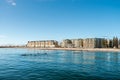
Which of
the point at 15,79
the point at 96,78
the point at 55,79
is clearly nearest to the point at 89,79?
the point at 96,78

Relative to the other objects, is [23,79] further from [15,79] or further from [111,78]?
[111,78]

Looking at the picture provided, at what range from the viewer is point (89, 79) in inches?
1220

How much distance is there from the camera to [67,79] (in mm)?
30984

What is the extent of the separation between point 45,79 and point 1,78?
25.3 feet

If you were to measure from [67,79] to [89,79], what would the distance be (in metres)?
3.72

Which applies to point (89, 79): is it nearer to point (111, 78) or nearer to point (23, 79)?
point (111, 78)

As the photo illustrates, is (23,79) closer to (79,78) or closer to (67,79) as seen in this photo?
(67,79)

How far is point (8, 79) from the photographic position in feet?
102

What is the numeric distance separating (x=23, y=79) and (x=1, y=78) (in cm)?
419

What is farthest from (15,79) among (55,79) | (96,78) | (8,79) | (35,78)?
(96,78)

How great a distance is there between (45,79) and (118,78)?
41.8 feet

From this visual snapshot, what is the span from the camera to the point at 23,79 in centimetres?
3075

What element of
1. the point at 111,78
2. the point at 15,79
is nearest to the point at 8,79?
the point at 15,79

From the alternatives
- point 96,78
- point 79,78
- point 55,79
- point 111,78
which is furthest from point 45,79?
point 111,78
